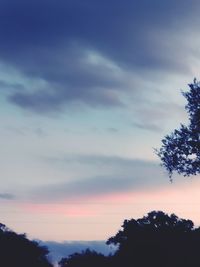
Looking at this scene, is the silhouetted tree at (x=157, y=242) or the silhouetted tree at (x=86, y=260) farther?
the silhouetted tree at (x=86, y=260)

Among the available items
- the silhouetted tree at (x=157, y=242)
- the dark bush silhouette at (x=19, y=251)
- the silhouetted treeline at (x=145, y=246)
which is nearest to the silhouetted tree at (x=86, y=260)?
the silhouetted treeline at (x=145, y=246)

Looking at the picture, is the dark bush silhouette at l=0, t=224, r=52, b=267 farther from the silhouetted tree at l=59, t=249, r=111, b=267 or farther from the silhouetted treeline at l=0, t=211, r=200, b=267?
the silhouetted tree at l=59, t=249, r=111, b=267

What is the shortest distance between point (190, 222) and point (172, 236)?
474 inches

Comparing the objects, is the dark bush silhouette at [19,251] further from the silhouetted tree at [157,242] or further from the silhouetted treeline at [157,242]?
the silhouetted tree at [157,242]

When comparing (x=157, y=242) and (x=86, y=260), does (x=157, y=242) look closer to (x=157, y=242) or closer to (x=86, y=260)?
(x=157, y=242)

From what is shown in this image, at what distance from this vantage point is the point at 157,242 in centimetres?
8581

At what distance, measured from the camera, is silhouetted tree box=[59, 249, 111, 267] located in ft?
376

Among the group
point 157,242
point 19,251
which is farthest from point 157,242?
point 19,251

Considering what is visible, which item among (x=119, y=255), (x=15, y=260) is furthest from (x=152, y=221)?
(x=15, y=260)

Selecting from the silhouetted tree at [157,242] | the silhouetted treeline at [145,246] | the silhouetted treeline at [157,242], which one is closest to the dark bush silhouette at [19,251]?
the silhouetted treeline at [145,246]

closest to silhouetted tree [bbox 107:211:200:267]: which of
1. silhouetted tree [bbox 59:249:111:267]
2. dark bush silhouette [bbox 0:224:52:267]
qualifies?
silhouetted tree [bbox 59:249:111:267]

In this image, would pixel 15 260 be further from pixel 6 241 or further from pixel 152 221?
pixel 152 221

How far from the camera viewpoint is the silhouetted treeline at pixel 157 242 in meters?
77.1

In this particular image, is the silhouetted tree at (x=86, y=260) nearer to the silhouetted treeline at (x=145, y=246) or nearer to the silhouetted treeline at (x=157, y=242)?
the silhouetted treeline at (x=145, y=246)
